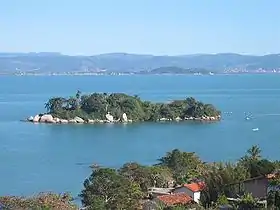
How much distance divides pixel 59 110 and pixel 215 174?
26984 mm

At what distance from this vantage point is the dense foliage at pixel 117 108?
36500 mm

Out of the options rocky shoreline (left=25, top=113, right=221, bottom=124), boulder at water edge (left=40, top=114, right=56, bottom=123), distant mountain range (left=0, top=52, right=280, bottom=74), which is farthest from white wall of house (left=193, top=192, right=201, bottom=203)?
distant mountain range (left=0, top=52, right=280, bottom=74)

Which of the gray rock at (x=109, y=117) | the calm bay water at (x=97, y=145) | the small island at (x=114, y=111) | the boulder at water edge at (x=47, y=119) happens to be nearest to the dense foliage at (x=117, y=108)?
the small island at (x=114, y=111)

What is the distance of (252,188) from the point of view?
9.38 meters

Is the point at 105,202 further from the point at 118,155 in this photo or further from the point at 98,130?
the point at 98,130

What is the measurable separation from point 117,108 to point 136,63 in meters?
129

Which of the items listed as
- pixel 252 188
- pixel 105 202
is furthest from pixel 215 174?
pixel 105 202

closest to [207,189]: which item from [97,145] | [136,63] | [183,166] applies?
[183,166]

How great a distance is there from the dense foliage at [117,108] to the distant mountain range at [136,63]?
111117mm

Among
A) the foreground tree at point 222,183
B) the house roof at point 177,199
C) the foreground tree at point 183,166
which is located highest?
the foreground tree at point 222,183

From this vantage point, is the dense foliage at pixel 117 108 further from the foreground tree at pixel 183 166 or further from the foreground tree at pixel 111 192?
the foreground tree at pixel 111 192

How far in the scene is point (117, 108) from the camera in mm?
37031

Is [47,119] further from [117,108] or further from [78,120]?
[117,108]

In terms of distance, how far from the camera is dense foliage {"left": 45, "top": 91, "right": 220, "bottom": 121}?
120ft
